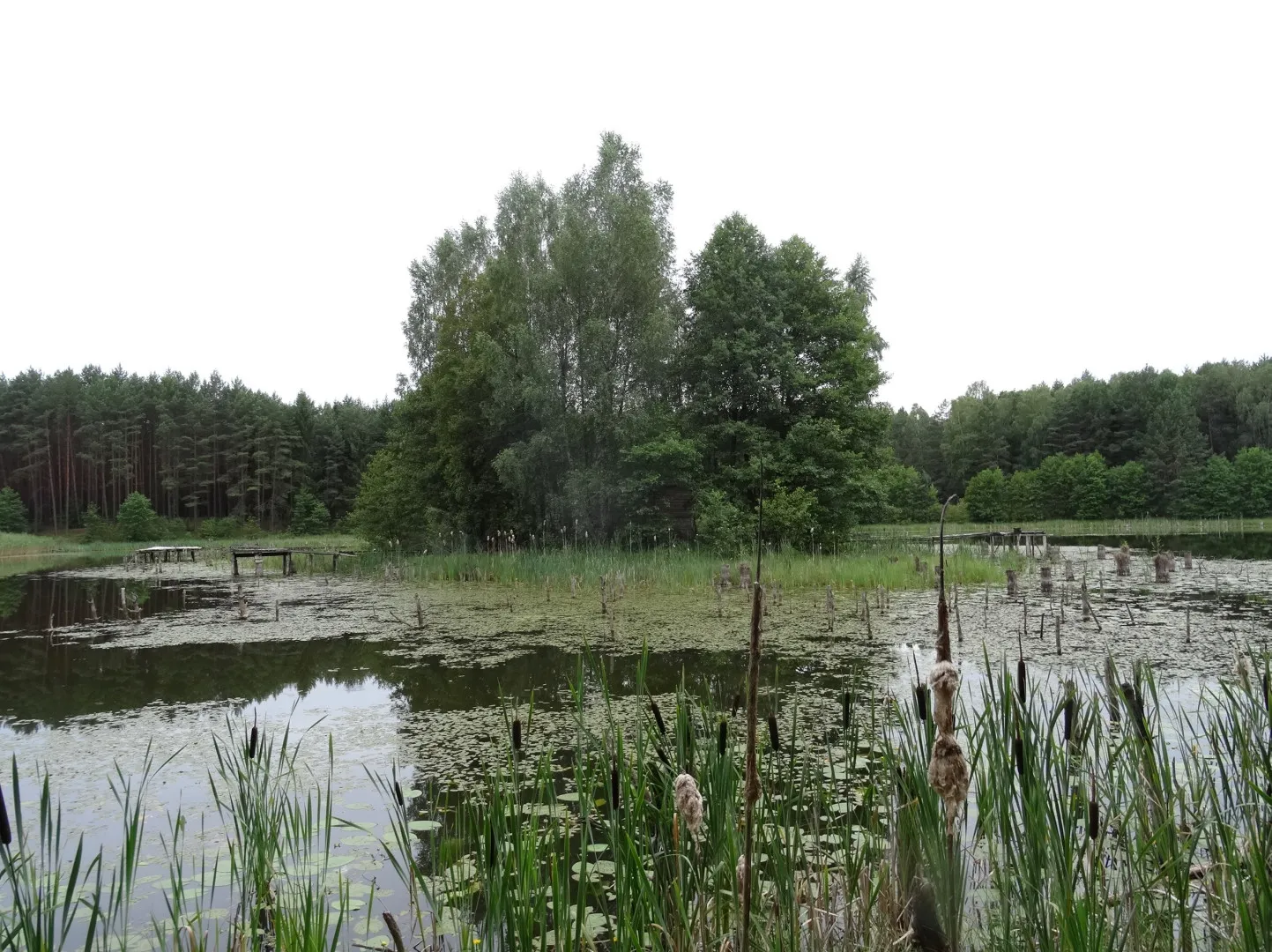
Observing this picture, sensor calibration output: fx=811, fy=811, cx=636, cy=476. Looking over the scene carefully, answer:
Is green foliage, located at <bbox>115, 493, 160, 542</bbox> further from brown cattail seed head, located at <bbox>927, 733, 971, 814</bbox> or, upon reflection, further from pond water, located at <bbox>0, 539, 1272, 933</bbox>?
brown cattail seed head, located at <bbox>927, 733, 971, 814</bbox>

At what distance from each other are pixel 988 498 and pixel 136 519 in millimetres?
53950

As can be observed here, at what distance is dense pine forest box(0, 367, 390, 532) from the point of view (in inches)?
2228

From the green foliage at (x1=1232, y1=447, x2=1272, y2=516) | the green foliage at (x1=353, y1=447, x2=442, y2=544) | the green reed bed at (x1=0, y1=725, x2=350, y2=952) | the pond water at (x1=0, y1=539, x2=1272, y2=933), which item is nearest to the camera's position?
the green reed bed at (x1=0, y1=725, x2=350, y2=952)

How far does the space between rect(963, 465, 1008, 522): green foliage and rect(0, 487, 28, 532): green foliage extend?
6190 cm

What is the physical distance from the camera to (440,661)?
8.39m

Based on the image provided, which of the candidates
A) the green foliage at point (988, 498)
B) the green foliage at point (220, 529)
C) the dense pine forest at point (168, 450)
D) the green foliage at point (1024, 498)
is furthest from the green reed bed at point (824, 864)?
the dense pine forest at point (168, 450)

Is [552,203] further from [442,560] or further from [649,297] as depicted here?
[442,560]

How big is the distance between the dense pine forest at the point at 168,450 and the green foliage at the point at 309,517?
1.93 metres

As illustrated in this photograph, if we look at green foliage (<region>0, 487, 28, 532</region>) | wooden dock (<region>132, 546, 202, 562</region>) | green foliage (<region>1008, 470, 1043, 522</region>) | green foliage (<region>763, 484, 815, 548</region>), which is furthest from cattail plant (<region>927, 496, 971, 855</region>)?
green foliage (<region>0, 487, 28, 532</region>)

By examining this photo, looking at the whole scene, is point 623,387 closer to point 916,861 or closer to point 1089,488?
point 916,861

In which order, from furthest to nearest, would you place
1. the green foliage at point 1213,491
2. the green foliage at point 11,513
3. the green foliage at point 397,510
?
the green foliage at point 11,513
the green foliage at point 1213,491
the green foliage at point 397,510

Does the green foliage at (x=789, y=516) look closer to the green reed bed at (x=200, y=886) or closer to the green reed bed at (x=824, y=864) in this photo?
the green reed bed at (x=200, y=886)

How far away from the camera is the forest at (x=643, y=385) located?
68.9 ft

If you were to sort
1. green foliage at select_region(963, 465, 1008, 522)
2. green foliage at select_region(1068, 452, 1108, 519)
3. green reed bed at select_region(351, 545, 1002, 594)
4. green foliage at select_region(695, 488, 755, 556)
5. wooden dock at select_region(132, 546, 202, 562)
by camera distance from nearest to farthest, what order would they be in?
green reed bed at select_region(351, 545, 1002, 594) → green foliage at select_region(695, 488, 755, 556) → wooden dock at select_region(132, 546, 202, 562) → green foliage at select_region(1068, 452, 1108, 519) → green foliage at select_region(963, 465, 1008, 522)
